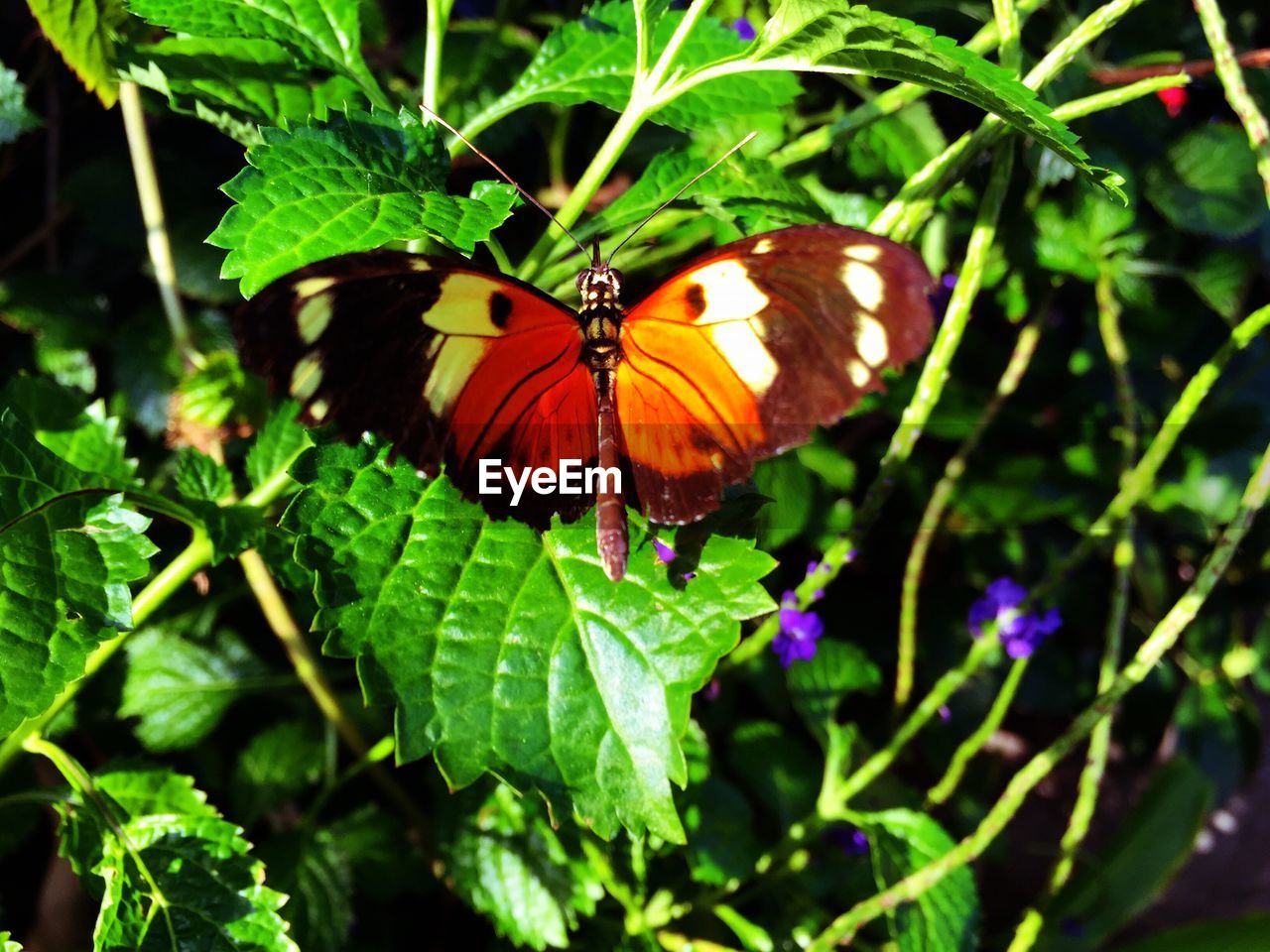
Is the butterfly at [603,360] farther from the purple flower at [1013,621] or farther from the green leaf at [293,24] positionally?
the purple flower at [1013,621]

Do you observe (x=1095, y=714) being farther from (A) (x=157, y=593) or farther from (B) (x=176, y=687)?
(B) (x=176, y=687)

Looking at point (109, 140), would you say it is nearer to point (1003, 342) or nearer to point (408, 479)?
point (408, 479)

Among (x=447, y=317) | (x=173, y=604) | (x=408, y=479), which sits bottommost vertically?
(x=173, y=604)

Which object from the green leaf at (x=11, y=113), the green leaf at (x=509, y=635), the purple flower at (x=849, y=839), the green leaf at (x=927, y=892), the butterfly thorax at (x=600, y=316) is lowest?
the purple flower at (x=849, y=839)

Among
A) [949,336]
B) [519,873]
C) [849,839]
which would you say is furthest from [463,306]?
[849,839]

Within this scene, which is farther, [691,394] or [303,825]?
[303,825]

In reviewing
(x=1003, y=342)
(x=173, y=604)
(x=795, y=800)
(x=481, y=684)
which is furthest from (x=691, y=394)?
(x=1003, y=342)

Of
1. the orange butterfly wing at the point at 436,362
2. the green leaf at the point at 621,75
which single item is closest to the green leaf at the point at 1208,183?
the green leaf at the point at 621,75
